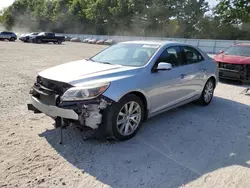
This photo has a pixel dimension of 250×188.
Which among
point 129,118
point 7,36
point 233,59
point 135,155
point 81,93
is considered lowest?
point 135,155

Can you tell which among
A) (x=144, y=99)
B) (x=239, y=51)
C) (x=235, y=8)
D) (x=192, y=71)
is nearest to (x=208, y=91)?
(x=192, y=71)

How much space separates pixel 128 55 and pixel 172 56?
2.97 feet

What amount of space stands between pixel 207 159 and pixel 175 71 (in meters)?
1.94

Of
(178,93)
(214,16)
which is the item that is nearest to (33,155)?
(178,93)

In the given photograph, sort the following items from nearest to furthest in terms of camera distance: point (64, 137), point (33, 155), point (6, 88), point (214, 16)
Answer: point (33, 155), point (64, 137), point (6, 88), point (214, 16)

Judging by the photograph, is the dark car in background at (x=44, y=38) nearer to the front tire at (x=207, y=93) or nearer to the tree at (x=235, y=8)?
the tree at (x=235, y=8)

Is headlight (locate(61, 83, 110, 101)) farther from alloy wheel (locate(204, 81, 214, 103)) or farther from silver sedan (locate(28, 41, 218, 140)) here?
alloy wheel (locate(204, 81, 214, 103))

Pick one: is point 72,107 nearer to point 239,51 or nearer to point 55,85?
point 55,85

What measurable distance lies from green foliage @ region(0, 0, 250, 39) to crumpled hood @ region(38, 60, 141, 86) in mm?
32541

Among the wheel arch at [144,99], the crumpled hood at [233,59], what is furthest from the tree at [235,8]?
the wheel arch at [144,99]

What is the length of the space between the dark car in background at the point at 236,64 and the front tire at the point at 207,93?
3.07 metres

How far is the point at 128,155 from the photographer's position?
146 inches

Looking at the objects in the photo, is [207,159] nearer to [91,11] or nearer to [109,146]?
[109,146]

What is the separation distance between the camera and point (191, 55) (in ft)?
19.0
